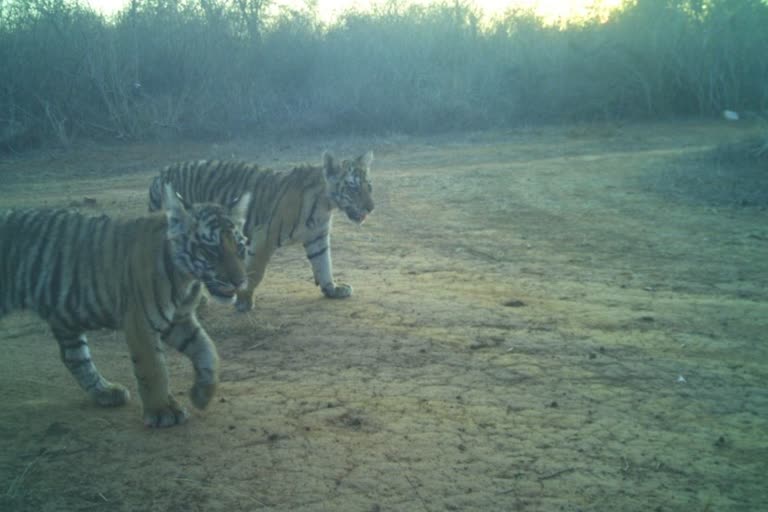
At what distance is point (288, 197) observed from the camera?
6.93m

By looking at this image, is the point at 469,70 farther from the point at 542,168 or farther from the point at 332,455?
the point at 332,455

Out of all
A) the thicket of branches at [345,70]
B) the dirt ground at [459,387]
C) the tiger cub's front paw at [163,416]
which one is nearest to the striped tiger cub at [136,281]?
the tiger cub's front paw at [163,416]

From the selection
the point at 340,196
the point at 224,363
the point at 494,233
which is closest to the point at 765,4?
the point at 494,233

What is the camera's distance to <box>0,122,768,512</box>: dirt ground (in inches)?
137

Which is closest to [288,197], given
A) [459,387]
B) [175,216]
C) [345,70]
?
[175,216]

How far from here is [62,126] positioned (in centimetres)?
1886

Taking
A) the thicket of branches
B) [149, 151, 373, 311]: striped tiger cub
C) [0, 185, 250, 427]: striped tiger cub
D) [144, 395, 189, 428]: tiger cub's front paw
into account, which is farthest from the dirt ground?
the thicket of branches

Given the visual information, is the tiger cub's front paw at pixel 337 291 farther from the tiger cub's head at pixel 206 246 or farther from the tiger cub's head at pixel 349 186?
the tiger cub's head at pixel 206 246

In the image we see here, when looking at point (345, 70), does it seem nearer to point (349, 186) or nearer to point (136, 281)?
point (349, 186)

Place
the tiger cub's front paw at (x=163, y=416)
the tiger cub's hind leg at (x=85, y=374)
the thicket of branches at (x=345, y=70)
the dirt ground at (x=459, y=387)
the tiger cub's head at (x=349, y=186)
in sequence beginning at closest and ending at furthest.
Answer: the dirt ground at (x=459, y=387) < the tiger cub's front paw at (x=163, y=416) < the tiger cub's hind leg at (x=85, y=374) < the tiger cub's head at (x=349, y=186) < the thicket of branches at (x=345, y=70)

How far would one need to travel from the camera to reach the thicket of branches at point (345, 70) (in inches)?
797

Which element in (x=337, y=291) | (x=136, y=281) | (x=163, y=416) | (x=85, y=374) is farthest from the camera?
(x=337, y=291)

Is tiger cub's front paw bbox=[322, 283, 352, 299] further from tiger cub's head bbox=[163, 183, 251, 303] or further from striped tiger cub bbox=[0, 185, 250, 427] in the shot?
tiger cub's head bbox=[163, 183, 251, 303]

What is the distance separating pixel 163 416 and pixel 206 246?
1036 millimetres
